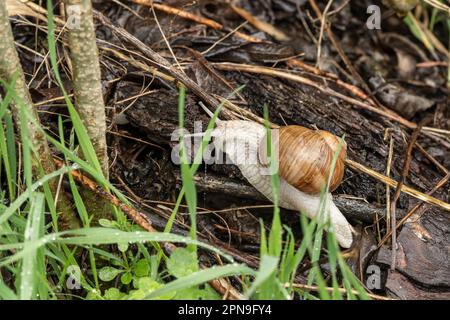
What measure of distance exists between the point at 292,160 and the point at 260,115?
1.82 ft

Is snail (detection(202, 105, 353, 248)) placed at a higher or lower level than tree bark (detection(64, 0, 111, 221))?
lower

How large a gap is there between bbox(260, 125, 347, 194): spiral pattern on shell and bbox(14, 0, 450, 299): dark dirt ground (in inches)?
9.3

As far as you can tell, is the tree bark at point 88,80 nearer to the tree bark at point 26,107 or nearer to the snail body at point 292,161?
the tree bark at point 26,107

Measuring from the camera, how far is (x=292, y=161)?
2.38 m

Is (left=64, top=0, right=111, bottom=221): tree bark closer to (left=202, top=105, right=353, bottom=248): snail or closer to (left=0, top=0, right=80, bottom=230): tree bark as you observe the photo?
(left=0, top=0, right=80, bottom=230): tree bark

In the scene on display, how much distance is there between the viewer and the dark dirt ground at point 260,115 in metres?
2.46

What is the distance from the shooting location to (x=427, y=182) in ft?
9.16

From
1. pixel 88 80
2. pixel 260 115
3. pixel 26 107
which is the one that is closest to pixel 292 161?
pixel 260 115

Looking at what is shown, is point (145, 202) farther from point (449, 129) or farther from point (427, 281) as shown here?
point (449, 129)

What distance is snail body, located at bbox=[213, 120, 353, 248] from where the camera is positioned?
2.38 m

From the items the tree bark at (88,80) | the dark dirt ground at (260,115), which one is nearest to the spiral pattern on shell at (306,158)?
Answer: the dark dirt ground at (260,115)

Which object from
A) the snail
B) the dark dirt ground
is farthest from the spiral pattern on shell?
the dark dirt ground
